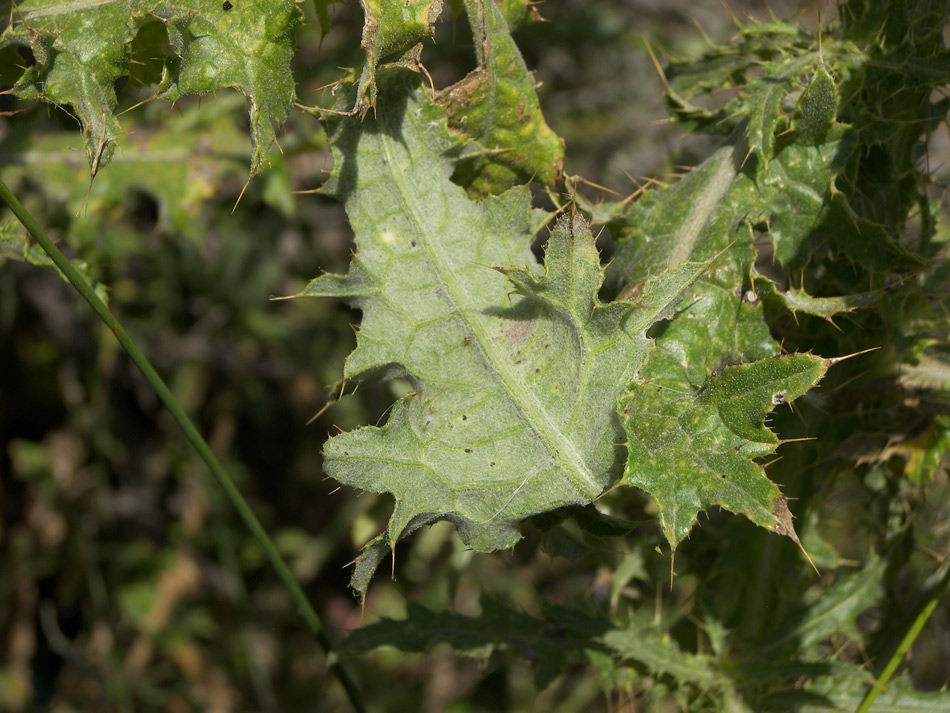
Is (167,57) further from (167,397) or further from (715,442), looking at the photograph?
(715,442)

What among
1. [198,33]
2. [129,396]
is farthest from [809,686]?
[129,396]

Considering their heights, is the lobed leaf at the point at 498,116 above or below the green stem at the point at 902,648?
above

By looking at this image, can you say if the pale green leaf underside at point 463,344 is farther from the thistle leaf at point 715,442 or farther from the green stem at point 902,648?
the green stem at point 902,648

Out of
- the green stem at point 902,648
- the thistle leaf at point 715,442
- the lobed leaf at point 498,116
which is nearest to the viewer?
the thistle leaf at point 715,442

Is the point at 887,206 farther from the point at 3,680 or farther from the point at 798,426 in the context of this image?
the point at 3,680

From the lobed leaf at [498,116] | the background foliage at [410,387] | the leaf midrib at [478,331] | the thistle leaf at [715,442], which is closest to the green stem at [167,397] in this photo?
the background foliage at [410,387]

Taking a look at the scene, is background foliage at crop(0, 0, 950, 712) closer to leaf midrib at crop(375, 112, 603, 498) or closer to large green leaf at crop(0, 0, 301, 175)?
large green leaf at crop(0, 0, 301, 175)

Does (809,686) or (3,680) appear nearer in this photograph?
(809,686)
